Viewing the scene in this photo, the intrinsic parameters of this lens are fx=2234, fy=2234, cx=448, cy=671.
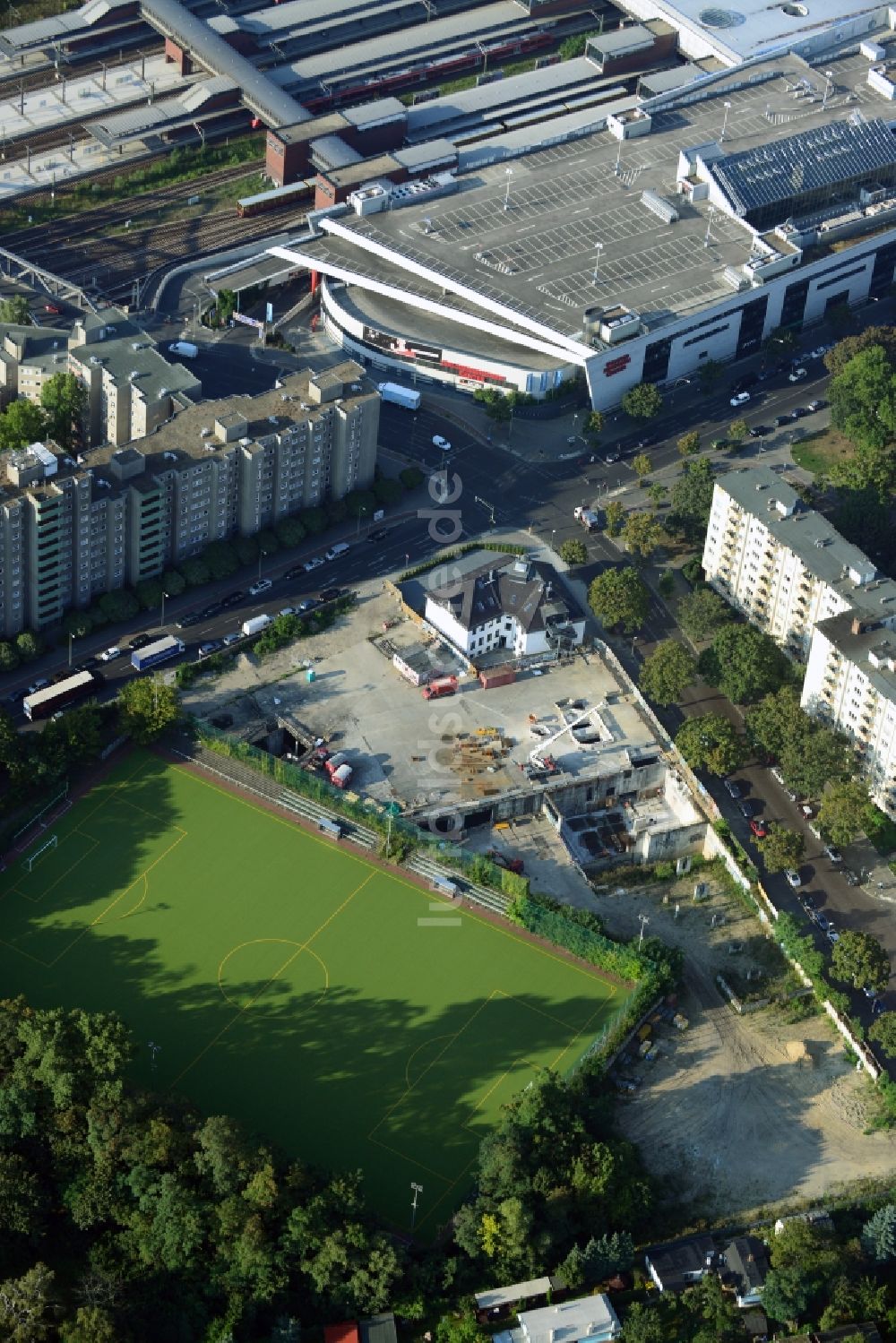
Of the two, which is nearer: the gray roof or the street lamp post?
the gray roof

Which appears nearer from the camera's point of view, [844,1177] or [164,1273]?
[164,1273]

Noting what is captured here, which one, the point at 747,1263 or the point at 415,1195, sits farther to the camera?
the point at 415,1195

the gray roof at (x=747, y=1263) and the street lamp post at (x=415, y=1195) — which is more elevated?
the gray roof at (x=747, y=1263)

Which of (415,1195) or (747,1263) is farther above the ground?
(747,1263)

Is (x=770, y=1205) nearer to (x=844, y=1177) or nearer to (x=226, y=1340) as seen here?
(x=844, y=1177)

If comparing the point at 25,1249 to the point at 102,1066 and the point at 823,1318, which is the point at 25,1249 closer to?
the point at 102,1066

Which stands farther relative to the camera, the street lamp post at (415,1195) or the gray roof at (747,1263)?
the street lamp post at (415,1195)

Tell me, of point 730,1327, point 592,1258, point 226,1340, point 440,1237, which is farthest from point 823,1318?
point 226,1340

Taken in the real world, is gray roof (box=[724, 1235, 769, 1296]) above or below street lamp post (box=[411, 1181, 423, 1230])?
above

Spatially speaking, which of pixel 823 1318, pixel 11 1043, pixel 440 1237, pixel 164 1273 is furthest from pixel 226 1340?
pixel 823 1318
